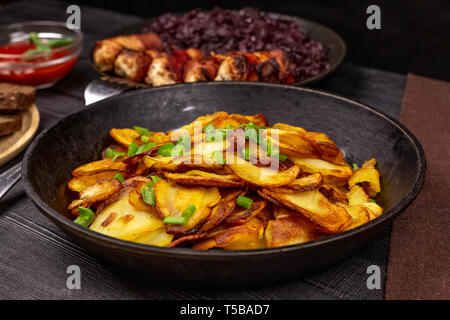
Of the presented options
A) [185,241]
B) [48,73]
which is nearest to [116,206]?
[185,241]

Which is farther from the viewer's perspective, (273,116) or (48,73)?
(48,73)

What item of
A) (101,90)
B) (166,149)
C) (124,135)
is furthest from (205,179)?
(101,90)

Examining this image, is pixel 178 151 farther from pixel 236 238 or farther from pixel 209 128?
pixel 236 238

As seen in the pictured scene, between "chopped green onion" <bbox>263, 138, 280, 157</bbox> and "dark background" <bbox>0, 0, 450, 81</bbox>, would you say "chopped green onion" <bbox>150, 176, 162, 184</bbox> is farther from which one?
"dark background" <bbox>0, 0, 450, 81</bbox>

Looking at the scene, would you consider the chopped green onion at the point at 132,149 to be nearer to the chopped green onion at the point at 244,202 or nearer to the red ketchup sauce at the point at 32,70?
the chopped green onion at the point at 244,202

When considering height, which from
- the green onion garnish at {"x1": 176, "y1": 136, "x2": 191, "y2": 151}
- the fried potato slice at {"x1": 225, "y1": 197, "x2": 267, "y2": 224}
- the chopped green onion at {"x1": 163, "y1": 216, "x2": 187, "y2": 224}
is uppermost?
the green onion garnish at {"x1": 176, "y1": 136, "x2": 191, "y2": 151}

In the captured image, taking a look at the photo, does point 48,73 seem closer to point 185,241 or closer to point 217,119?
point 217,119

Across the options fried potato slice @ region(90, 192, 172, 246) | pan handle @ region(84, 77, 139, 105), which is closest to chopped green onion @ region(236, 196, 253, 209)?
fried potato slice @ region(90, 192, 172, 246)
